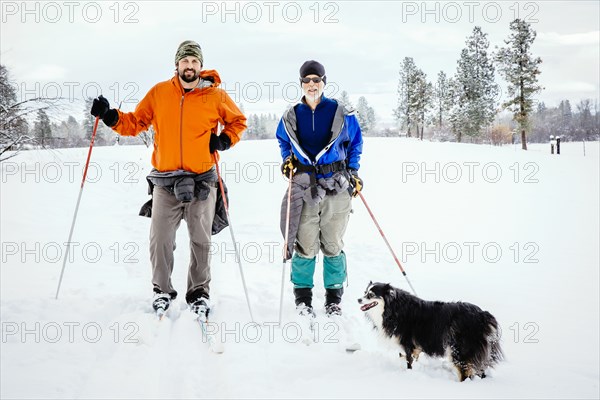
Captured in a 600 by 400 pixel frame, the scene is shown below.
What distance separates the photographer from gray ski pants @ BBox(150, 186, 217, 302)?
371 cm

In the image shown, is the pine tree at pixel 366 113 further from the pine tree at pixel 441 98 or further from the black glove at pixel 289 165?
the black glove at pixel 289 165

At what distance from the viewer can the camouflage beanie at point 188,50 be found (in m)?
3.61

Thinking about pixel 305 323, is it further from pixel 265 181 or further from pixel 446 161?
pixel 446 161

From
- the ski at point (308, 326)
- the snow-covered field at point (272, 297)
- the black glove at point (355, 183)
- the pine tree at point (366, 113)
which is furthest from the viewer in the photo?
the pine tree at point (366, 113)

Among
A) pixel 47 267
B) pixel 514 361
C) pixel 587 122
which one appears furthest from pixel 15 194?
pixel 587 122

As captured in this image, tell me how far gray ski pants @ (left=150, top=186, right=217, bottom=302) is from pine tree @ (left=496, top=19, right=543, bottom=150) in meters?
28.2

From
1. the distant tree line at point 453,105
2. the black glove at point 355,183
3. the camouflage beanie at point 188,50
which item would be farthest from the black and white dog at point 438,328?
the distant tree line at point 453,105

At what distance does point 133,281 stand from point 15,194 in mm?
5312

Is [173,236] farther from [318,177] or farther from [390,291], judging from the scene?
[390,291]

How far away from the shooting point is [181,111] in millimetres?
3629

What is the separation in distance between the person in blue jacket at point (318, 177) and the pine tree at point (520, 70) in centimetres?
2719

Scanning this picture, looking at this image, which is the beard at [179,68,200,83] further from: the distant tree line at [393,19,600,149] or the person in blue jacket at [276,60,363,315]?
the distant tree line at [393,19,600,149]

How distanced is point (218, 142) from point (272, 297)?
1.99m

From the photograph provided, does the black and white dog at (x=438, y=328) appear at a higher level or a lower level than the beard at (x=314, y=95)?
lower
